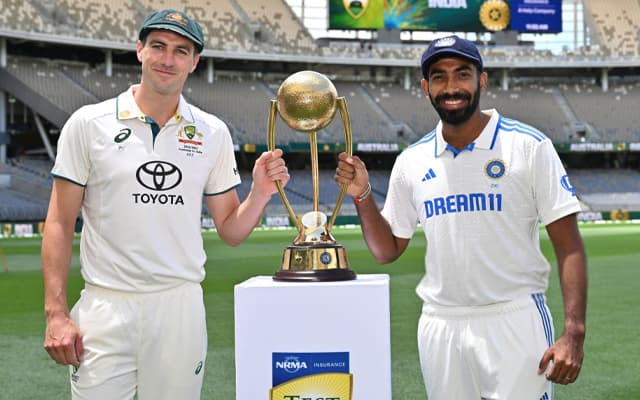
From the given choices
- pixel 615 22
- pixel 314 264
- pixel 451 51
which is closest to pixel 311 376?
pixel 314 264

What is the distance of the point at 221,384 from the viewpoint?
5.71 metres

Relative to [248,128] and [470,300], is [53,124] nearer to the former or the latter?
[248,128]

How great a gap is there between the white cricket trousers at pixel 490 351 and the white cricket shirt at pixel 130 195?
3.31 ft

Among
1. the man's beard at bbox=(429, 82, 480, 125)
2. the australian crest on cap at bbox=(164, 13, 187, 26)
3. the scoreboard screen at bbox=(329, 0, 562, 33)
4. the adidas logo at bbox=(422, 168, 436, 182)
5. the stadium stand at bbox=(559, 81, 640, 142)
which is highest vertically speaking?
the scoreboard screen at bbox=(329, 0, 562, 33)

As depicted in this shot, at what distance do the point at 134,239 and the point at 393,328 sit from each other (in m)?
5.53

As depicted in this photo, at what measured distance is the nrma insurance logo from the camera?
2.75 m

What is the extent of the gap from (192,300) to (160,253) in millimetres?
225

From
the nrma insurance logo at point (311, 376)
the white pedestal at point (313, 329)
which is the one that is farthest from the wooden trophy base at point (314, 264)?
the nrma insurance logo at point (311, 376)

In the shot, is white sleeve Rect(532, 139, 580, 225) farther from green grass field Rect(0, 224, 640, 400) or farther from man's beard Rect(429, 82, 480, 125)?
green grass field Rect(0, 224, 640, 400)

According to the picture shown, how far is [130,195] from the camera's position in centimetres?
278

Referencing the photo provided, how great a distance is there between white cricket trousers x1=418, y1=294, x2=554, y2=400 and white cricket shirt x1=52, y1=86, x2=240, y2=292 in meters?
1.01

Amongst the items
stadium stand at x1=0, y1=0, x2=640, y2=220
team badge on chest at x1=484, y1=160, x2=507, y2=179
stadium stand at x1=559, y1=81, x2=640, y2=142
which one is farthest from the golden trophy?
stadium stand at x1=559, y1=81, x2=640, y2=142

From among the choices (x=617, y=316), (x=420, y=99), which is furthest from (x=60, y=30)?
(x=617, y=316)

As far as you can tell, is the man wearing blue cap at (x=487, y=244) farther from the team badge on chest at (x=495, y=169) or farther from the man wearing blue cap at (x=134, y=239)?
the man wearing blue cap at (x=134, y=239)
